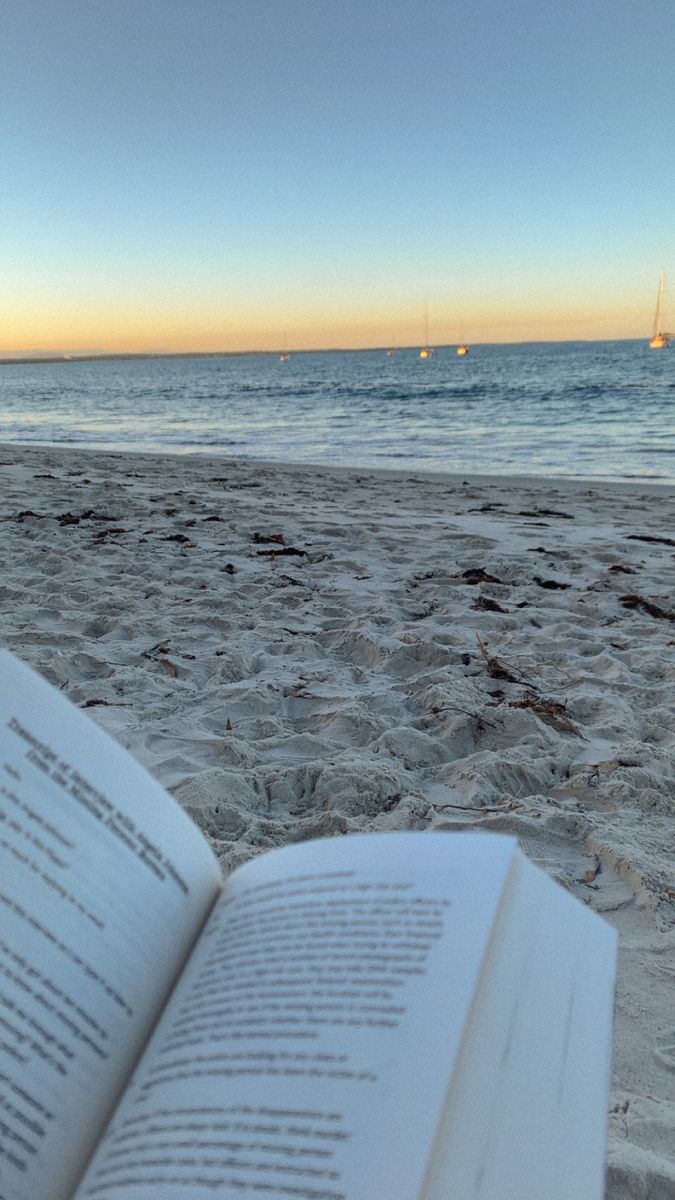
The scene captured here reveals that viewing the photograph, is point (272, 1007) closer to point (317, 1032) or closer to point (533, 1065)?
point (317, 1032)

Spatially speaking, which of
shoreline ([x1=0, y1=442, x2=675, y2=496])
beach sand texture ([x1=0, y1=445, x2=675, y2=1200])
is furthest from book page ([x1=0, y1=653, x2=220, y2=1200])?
shoreline ([x1=0, y1=442, x2=675, y2=496])

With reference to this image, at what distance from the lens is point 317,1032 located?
0.72 meters

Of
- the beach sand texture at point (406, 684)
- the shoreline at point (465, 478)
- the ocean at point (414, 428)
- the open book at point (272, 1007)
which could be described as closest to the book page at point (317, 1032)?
the open book at point (272, 1007)

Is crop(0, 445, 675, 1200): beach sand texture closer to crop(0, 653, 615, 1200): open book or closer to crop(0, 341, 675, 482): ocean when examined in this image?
crop(0, 653, 615, 1200): open book

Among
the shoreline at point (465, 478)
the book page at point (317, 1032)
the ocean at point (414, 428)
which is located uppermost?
the ocean at point (414, 428)

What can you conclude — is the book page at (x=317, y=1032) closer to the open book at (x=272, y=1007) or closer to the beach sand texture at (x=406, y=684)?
the open book at (x=272, y=1007)

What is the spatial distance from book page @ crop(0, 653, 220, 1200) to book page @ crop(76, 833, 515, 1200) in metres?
0.03

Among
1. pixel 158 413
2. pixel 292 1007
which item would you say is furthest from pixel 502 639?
pixel 158 413

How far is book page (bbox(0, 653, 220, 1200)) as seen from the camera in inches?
28.7

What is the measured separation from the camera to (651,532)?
5.91 m

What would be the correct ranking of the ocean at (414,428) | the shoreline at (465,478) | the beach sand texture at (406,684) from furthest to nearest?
the ocean at (414,428), the shoreline at (465,478), the beach sand texture at (406,684)

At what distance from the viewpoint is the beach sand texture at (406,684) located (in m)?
1.88

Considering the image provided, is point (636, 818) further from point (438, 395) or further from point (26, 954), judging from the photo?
point (438, 395)

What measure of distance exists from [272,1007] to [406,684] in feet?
7.15
